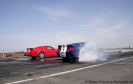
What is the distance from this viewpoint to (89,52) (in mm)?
12125

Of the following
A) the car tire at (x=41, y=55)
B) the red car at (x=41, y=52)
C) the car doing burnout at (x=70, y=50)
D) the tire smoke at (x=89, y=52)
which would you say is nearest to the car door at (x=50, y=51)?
the red car at (x=41, y=52)

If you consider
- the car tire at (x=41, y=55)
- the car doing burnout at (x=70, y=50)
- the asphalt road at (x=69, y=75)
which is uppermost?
the car doing burnout at (x=70, y=50)

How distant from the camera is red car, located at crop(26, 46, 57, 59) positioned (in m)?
15.3

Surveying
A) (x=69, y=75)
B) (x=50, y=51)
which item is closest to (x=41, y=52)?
(x=50, y=51)

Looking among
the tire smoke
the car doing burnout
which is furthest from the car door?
the tire smoke

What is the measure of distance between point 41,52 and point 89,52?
19.2 ft

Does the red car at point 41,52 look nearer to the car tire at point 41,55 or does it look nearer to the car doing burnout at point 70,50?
the car tire at point 41,55

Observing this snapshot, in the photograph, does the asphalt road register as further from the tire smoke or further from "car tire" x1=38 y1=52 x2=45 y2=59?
Result: "car tire" x1=38 y1=52 x2=45 y2=59

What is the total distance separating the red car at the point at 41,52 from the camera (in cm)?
1526

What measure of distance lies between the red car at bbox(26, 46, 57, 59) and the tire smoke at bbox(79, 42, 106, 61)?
5.63 meters

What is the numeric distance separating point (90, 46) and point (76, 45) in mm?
1474

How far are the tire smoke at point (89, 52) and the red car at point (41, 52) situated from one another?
18.5 ft

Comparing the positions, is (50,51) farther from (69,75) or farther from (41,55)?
(69,75)

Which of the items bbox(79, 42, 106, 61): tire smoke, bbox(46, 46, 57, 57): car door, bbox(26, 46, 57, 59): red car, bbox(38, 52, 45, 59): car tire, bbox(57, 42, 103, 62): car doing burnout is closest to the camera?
bbox(57, 42, 103, 62): car doing burnout
